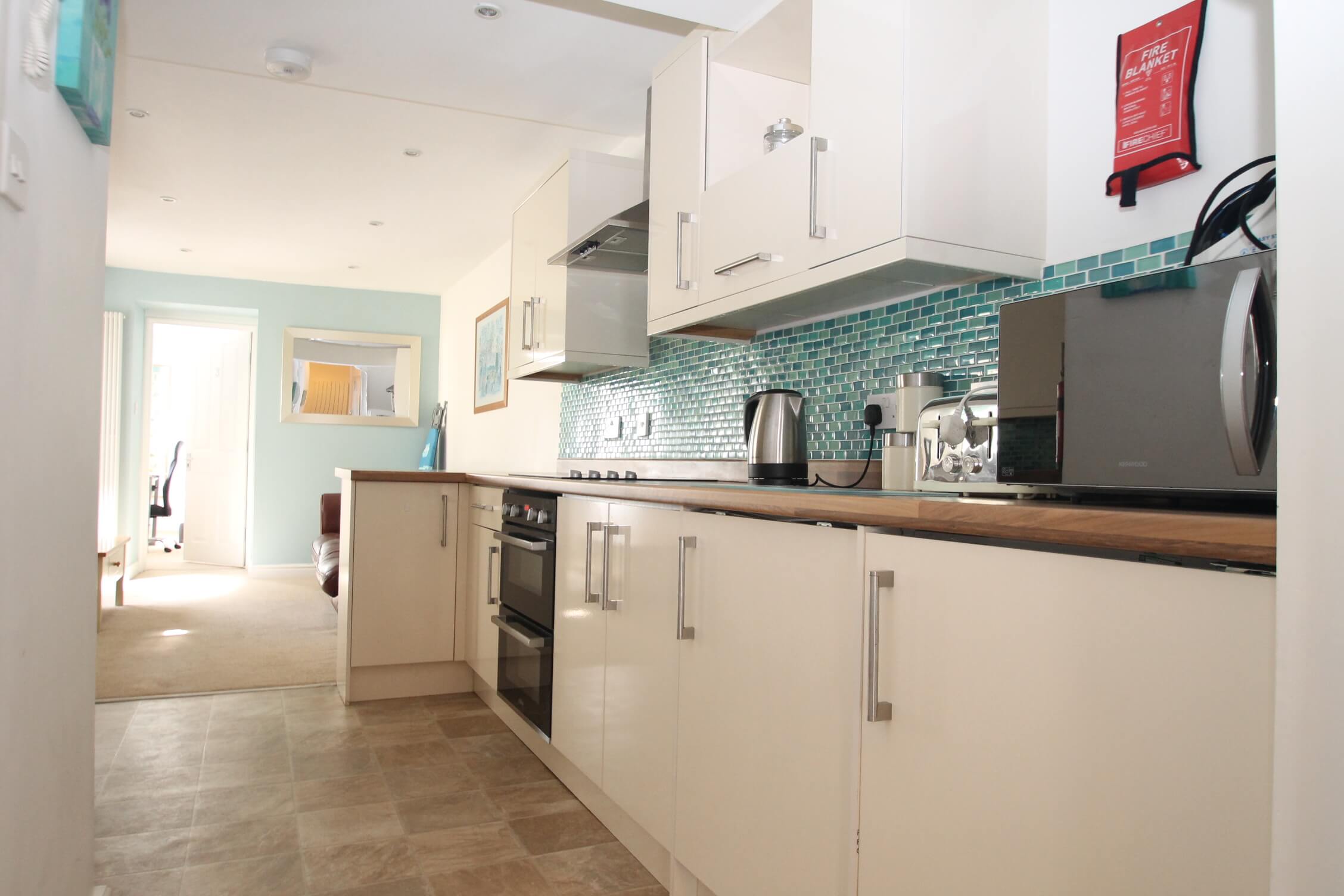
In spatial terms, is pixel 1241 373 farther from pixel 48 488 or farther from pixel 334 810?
pixel 334 810

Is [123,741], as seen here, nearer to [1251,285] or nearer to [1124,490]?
[1124,490]

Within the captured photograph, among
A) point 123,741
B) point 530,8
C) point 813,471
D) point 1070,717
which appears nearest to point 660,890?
point 813,471

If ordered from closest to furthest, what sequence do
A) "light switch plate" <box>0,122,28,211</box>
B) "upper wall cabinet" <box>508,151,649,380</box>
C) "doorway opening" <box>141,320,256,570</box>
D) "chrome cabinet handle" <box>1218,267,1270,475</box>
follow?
"chrome cabinet handle" <box>1218,267,1270,475</box> < "light switch plate" <box>0,122,28,211</box> < "upper wall cabinet" <box>508,151,649,380</box> < "doorway opening" <box>141,320,256,570</box>

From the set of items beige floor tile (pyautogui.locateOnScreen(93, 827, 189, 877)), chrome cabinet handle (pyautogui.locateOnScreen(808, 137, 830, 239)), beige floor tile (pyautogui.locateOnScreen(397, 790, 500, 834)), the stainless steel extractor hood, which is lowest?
beige floor tile (pyautogui.locateOnScreen(397, 790, 500, 834))

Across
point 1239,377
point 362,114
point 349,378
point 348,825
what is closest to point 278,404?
point 349,378

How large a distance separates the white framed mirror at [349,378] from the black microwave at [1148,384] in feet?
23.5

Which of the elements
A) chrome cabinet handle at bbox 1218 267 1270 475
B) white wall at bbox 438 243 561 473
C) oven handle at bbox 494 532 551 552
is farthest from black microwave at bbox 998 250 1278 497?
white wall at bbox 438 243 561 473

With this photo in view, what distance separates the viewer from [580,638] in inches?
95.7

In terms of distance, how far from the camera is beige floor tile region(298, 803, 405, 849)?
228 centimetres

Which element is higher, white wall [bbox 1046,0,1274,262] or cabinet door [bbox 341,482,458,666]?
white wall [bbox 1046,0,1274,262]

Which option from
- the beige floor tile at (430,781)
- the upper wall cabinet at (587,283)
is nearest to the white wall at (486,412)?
the upper wall cabinet at (587,283)

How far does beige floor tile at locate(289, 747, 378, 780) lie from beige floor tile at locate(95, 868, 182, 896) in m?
0.66

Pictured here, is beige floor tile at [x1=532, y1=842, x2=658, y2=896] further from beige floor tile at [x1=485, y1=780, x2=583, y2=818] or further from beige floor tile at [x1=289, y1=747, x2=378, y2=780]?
beige floor tile at [x1=289, y1=747, x2=378, y2=780]

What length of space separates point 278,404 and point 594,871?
6.39 m
